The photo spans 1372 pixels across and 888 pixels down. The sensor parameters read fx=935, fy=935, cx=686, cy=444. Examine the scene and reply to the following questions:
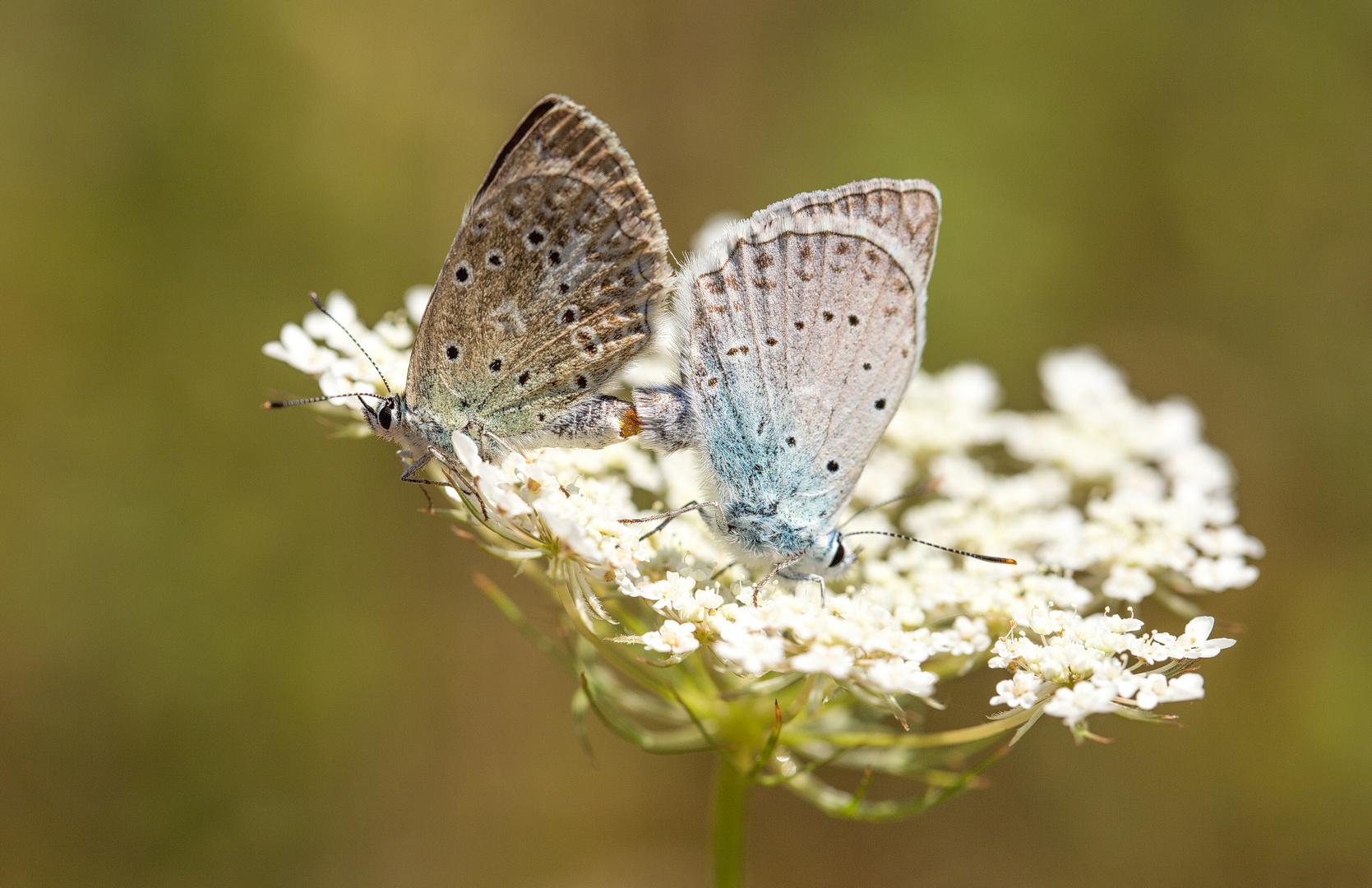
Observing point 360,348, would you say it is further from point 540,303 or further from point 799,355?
point 799,355

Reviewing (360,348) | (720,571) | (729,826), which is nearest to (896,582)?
(720,571)

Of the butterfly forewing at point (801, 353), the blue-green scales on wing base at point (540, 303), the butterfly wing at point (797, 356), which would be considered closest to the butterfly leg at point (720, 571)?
the butterfly wing at point (797, 356)

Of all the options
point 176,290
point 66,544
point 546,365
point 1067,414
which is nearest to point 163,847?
point 66,544

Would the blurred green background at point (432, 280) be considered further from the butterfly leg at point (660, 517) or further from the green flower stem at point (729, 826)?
the butterfly leg at point (660, 517)

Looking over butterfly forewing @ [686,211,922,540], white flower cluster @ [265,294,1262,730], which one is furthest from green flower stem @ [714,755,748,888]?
butterfly forewing @ [686,211,922,540]

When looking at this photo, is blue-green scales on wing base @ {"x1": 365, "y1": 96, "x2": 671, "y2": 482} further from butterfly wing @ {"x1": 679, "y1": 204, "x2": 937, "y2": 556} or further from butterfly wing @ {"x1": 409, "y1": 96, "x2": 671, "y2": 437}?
butterfly wing @ {"x1": 679, "y1": 204, "x2": 937, "y2": 556}
